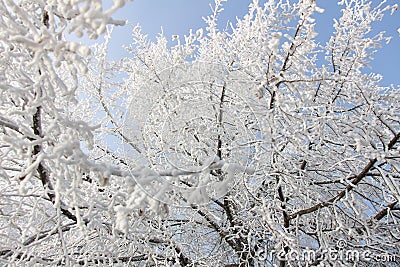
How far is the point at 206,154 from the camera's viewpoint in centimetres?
346

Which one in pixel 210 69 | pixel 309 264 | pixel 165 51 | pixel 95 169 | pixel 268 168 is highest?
pixel 165 51

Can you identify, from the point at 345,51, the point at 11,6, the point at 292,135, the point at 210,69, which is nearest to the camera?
the point at 11,6

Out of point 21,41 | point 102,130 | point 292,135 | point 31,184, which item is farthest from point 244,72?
point 21,41

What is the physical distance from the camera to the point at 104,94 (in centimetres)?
493

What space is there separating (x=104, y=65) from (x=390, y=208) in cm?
353

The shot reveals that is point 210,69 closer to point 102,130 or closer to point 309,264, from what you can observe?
point 102,130

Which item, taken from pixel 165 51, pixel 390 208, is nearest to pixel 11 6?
pixel 390 208

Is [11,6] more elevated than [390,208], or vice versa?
[11,6]

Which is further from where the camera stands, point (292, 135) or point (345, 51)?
point (345, 51)

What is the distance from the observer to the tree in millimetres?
1617

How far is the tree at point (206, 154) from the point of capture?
1.62m

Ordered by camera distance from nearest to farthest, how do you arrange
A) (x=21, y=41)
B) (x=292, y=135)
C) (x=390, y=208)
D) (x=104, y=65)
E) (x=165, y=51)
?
1. (x=21, y=41)
2. (x=292, y=135)
3. (x=390, y=208)
4. (x=104, y=65)
5. (x=165, y=51)

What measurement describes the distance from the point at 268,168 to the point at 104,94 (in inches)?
105

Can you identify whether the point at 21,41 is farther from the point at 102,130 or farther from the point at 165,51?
the point at 165,51
